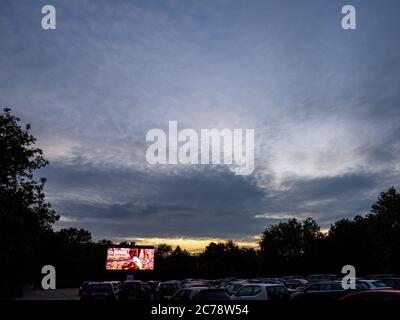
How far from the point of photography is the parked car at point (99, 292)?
27844 mm

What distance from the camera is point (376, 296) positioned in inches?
410

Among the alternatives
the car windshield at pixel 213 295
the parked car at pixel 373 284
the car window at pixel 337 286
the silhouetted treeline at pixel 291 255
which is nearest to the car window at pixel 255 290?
the car windshield at pixel 213 295

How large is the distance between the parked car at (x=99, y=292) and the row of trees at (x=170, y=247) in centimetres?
484

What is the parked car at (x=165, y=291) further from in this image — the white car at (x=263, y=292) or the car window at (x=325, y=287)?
the car window at (x=325, y=287)

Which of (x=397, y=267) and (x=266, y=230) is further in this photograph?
(x=266, y=230)

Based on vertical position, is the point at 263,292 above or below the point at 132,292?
above

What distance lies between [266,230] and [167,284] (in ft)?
390

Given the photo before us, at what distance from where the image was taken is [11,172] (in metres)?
36.8

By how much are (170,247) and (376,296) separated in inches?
6977

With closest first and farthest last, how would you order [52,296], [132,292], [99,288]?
[99,288]
[132,292]
[52,296]

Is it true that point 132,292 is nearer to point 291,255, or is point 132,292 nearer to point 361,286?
point 361,286

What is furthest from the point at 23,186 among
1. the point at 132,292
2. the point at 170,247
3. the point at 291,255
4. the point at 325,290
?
the point at 170,247
